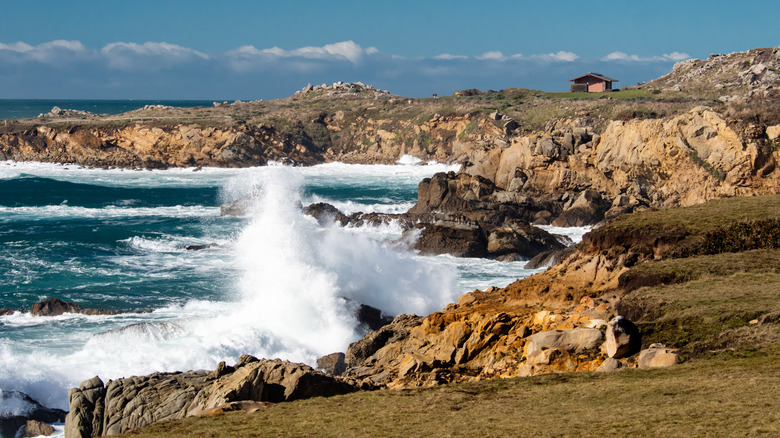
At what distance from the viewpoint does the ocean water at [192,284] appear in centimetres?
2244

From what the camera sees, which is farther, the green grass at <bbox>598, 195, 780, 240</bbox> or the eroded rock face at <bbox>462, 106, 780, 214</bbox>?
the eroded rock face at <bbox>462, 106, 780, 214</bbox>

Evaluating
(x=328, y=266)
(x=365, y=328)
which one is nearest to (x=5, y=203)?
(x=328, y=266)

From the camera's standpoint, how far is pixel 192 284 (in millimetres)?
31500

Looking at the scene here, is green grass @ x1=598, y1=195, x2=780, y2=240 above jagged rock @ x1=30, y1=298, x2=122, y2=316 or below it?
above

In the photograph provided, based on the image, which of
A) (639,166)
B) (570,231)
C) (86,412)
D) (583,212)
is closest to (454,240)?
(570,231)

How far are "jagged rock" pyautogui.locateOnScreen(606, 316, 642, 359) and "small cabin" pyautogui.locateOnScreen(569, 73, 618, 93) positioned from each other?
8955cm

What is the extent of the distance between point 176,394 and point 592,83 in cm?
9550

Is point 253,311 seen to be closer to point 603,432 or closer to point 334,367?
point 334,367

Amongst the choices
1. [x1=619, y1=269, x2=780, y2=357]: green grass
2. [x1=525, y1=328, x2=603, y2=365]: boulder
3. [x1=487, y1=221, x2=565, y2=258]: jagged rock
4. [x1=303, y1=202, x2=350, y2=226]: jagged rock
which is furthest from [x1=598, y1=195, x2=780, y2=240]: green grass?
[x1=303, y1=202, x2=350, y2=226]: jagged rock

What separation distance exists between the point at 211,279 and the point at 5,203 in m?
33.8

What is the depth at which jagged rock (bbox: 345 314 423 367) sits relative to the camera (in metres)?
20.5

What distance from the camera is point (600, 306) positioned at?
60.5 feet

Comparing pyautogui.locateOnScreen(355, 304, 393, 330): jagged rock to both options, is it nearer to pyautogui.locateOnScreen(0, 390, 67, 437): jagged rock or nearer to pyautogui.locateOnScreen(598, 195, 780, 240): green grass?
pyautogui.locateOnScreen(598, 195, 780, 240): green grass

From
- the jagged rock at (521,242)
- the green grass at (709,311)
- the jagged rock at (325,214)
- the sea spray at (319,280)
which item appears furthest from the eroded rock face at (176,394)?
the jagged rock at (325,214)
